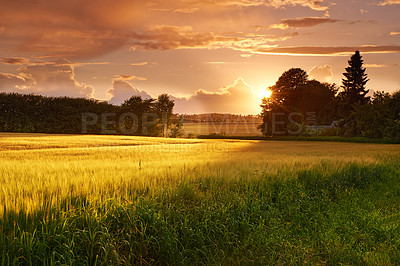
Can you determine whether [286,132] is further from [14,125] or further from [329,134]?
[14,125]

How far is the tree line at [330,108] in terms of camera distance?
36.6 metres

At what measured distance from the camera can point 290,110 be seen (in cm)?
5344

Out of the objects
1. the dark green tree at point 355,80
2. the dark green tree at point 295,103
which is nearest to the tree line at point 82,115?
the dark green tree at point 295,103

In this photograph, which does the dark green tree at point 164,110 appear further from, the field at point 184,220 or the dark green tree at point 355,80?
the dark green tree at point 355,80

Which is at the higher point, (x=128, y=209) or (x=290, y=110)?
(x=290, y=110)

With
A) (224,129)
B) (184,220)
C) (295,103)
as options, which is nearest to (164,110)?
(224,129)

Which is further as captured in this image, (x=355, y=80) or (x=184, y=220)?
(x=355, y=80)

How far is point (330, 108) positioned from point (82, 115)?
57.8 metres

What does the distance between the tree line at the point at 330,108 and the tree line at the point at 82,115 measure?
20.5 meters

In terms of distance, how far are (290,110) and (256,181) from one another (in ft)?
157

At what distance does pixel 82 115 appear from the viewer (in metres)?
35.0

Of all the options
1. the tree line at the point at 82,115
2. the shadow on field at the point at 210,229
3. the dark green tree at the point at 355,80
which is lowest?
the shadow on field at the point at 210,229

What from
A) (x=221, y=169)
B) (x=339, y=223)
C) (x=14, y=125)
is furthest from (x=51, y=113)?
(x=339, y=223)

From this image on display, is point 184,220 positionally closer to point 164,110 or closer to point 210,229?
point 210,229
